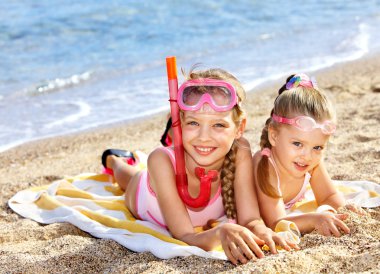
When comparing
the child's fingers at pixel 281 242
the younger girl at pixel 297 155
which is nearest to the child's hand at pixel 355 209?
the younger girl at pixel 297 155

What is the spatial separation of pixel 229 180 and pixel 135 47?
300 inches

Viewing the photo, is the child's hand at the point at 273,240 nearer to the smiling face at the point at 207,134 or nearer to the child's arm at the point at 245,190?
the child's arm at the point at 245,190

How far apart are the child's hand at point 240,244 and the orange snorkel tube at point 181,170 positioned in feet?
1.48

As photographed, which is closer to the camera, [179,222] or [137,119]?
[179,222]

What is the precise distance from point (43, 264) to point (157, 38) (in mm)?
8487

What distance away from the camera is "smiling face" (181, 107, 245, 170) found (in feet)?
12.0

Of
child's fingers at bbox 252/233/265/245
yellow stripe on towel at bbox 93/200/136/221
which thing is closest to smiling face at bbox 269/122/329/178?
child's fingers at bbox 252/233/265/245

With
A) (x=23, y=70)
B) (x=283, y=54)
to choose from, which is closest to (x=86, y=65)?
(x=23, y=70)

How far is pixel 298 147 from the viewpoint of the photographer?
380cm

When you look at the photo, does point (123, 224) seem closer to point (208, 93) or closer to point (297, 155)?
point (208, 93)

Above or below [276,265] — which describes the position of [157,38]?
above

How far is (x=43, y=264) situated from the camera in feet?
11.5

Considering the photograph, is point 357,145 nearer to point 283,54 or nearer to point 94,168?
point 94,168

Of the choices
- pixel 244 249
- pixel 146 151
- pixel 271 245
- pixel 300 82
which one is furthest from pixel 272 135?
pixel 146 151
